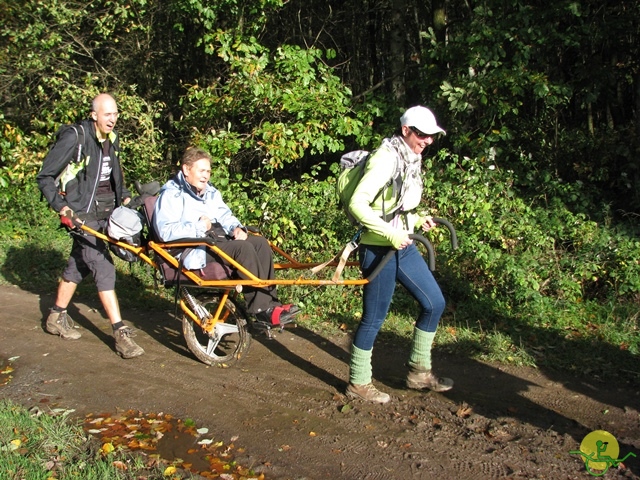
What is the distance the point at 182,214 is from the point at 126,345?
55.5 inches

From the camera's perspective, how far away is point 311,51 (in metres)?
9.43

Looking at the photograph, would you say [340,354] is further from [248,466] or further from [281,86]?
[281,86]

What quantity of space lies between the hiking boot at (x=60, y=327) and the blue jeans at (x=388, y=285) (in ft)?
10.1

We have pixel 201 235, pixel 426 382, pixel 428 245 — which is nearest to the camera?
pixel 428 245

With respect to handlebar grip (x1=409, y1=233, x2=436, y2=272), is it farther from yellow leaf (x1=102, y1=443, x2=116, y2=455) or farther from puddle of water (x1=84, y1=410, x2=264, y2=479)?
yellow leaf (x1=102, y1=443, x2=116, y2=455)

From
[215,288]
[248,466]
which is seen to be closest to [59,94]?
[215,288]

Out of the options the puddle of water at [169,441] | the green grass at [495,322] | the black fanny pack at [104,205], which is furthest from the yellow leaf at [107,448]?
the green grass at [495,322]

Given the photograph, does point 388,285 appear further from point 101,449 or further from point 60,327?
point 60,327

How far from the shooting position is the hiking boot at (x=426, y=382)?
5.02m

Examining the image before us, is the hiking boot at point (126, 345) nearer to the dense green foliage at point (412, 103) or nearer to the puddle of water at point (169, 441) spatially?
the puddle of water at point (169, 441)

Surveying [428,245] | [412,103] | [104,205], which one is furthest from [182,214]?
[412,103]

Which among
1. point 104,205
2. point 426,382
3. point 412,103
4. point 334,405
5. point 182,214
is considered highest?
point 412,103

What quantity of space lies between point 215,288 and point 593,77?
6.91 m

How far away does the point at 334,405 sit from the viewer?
482 centimetres
